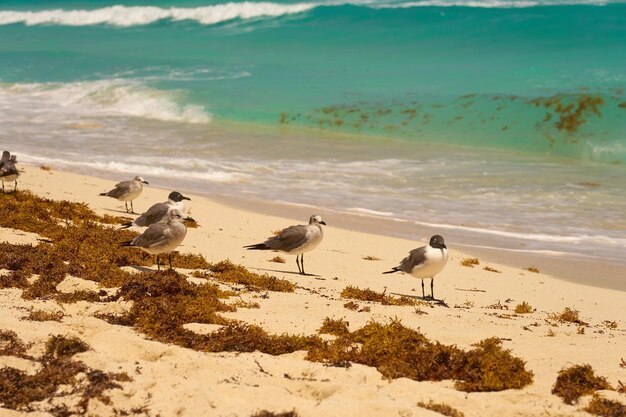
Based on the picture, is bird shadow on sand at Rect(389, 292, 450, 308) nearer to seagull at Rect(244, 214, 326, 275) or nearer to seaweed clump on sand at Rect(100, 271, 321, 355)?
seagull at Rect(244, 214, 326, 275)

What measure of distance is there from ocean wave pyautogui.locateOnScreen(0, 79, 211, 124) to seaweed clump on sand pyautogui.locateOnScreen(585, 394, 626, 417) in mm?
22724

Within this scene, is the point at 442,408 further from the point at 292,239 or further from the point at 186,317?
the point at 292,239

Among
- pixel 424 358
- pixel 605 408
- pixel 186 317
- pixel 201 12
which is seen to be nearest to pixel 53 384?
pixel 186 317

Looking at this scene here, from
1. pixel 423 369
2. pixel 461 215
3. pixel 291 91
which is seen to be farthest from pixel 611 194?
pixel 291 91

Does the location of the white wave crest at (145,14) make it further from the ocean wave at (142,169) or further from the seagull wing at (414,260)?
the seagull wing at (414,260)

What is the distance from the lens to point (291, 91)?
31.4 metres

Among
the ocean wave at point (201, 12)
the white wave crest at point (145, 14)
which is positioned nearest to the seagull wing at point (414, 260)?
the ocean wave at point (201, 12)

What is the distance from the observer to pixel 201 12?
54.6 m

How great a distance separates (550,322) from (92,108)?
23.4 meters

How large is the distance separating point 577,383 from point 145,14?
184 feet

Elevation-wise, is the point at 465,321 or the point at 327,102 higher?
the point at 327,102

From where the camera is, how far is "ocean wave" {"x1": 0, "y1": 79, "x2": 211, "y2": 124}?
28.4 metres

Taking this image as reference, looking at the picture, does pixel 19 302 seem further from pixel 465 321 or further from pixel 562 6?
pixel 562 6

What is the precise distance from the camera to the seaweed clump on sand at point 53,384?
5234 mm
